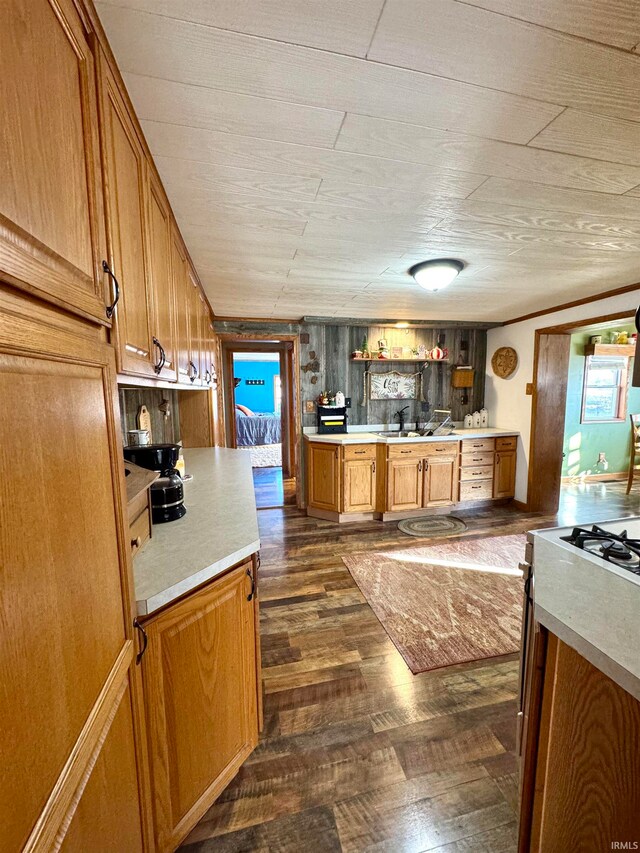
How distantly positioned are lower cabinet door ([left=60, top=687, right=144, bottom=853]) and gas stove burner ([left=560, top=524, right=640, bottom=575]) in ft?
3.86

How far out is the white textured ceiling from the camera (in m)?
0.76

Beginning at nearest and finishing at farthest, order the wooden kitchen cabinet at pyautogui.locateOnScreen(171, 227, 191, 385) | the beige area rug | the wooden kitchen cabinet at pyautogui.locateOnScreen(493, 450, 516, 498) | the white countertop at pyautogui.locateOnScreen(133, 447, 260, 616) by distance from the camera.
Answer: the white countertop at pyautogui.locateOnScreen(133, 447, 260, 616)
the wooden kitchen cabinet at pyautogui.locateOnScreen(171, 227, 191, 385)
the beige area rug
the wooden kitchen cabinet at pyautogui.locateOnScreen(493, 450, 516, 498)

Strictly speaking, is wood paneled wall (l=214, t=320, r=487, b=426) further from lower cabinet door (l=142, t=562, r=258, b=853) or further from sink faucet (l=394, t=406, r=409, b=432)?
lower cabinet door (l=142, t=562, r=258, b=853)

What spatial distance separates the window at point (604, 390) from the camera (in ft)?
17.5

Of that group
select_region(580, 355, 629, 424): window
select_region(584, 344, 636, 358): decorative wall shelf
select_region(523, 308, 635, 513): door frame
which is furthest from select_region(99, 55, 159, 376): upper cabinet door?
select_region(580, 355, 629, 424): window

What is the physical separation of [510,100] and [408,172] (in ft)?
1.30

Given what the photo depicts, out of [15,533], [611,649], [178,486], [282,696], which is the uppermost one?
[15,533]

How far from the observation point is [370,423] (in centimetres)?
438

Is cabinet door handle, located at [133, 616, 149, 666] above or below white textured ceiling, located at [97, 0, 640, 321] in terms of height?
below

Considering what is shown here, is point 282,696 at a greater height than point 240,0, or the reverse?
point 240,0

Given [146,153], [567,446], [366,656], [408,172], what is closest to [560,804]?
[366,656]

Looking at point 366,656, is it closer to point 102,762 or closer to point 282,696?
point 282,696

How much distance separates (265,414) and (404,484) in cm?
565

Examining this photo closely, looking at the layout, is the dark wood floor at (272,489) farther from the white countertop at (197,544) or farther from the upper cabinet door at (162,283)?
the upper cabinet door at (162,283)
